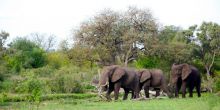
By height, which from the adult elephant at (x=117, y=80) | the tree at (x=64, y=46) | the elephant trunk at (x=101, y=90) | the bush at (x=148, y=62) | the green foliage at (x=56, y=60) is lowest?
the elephant trunk at (x=101, y=90)

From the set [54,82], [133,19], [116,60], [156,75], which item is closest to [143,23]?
[133,19]

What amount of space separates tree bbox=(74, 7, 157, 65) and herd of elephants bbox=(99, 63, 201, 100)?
19.7 m

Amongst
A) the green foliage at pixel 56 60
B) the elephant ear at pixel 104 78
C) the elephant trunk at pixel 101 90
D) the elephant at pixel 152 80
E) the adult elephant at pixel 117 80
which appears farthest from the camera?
the green foliage at pixel 56 60

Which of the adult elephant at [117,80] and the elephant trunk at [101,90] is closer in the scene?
the elephant trunk at [101,90]

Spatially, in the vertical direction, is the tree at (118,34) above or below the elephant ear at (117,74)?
above

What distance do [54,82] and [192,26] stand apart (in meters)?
25.0

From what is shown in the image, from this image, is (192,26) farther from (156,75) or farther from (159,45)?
(156,75)

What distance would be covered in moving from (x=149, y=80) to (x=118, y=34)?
915 inches

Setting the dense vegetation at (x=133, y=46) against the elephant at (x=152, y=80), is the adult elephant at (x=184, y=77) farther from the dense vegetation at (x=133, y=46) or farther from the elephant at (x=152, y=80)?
the dense vegetation at (x=133, y=46)

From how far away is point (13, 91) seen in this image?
35.8 meters

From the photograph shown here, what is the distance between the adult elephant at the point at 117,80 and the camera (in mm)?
27062

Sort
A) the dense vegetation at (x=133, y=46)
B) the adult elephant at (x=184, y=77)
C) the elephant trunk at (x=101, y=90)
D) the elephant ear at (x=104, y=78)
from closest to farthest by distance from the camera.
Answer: the elephant trunk at (x=101, y=90)
the elephant ear at (x=104, y=78)
the adult elephant at (x=184, y=77)
the dense vegetation at (x=133, y=46)

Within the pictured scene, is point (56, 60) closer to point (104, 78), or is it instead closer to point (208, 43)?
point (208, 43)

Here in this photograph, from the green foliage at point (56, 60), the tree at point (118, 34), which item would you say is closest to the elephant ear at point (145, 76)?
the tree at point (118, 34)
